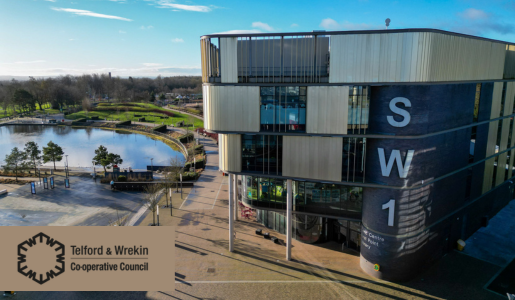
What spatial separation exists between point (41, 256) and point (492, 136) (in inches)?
1156

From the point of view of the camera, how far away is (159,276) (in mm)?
14867

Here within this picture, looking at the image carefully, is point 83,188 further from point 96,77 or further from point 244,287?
point 96,77

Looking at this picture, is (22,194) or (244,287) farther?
(22,194)

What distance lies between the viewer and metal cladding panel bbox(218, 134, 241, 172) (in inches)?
A: 810

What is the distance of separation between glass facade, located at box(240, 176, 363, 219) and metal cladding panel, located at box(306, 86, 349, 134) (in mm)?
4078

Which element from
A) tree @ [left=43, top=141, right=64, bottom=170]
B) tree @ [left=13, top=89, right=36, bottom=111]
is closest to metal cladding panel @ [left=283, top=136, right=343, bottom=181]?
tree @ [left=43, top=141, right=64, bottom=170]

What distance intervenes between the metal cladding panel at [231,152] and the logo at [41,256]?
9673mm

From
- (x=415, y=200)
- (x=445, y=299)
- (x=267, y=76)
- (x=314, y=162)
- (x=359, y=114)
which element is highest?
(x=267, y=76)

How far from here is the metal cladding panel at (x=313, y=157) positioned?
63.0ft

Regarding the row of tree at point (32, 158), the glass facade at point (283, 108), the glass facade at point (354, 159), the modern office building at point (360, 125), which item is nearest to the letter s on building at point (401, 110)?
the modern office building at point (360, 125)

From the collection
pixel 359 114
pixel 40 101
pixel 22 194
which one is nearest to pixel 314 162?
pixel 359 114

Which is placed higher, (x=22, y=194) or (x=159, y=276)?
(x=159, y=276)

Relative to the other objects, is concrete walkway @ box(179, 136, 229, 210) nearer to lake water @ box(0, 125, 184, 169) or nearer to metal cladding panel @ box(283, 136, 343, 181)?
lake water @ box(0, 125, 184, 169)

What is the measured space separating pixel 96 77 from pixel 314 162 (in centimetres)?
16932
